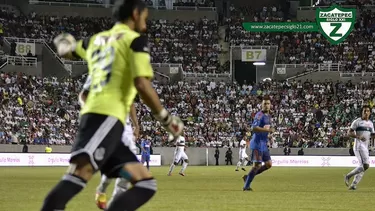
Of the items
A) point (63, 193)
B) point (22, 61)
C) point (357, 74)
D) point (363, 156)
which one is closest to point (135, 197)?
point (63, 193)

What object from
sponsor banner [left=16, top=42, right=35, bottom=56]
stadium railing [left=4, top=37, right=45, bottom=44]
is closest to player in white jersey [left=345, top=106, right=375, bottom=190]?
sponsor banner [left=16, top=42, right=35, bottom=56]

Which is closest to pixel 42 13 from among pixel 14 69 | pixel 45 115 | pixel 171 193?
pixel 14 69

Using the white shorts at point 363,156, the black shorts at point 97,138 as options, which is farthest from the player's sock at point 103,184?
the white shorts at point 363,156

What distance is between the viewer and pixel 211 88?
6481cm

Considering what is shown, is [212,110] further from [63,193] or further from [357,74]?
[63,193]

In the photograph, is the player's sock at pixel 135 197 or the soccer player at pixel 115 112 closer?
the soccer player at pixel 115 112

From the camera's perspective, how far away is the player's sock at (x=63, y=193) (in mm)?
6910

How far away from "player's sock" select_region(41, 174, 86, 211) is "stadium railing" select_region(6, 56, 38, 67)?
53.2 metres

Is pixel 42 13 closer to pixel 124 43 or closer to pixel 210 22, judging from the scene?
pixel 210 22

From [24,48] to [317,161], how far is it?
24930mm

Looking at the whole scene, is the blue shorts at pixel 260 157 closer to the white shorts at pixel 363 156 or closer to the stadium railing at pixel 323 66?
the white shorts at pixel 363 156

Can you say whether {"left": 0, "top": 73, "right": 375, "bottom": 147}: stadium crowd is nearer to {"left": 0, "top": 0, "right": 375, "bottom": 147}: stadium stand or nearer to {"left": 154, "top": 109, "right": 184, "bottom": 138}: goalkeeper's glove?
{"left": 0, "top": 0, "right": 375, "bottom": 147}: stadium stand

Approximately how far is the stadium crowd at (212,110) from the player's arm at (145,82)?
44.7 m

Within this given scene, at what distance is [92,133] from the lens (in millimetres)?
7148
